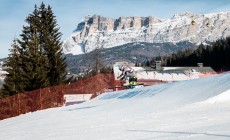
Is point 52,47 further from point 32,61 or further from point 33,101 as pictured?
point 33,101

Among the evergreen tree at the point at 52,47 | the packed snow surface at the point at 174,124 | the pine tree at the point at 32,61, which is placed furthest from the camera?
the evergreen tree at the point at 52,47

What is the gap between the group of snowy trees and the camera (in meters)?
41.6

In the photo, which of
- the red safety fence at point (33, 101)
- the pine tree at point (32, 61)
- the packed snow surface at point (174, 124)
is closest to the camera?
the packed snow surface at point (174, 124)

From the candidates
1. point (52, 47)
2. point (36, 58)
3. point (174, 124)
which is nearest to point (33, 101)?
point (36, 58)

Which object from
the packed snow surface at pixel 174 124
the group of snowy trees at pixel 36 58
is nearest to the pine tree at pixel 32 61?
the group of snowy trees at pixel 36 58

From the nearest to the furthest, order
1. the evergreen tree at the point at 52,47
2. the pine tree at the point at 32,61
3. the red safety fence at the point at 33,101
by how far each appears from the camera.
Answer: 1. the red safety fence at the point at 33,101
2. the pine tree at the point at 32,61
3. the evergreen tree at the point at 52,47

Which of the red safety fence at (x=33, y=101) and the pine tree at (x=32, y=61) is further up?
the pine tree at (x=32, y=61)

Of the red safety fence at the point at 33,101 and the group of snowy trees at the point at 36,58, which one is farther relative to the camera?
the group of snowy trees at the point at 36,58

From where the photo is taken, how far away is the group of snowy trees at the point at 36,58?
41625 millimetres

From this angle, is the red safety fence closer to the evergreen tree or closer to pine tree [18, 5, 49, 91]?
pine tree [18, 5, 49, 91]

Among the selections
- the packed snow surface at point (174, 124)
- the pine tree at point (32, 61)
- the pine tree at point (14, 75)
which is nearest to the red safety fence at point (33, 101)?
the pine tree at point (32, 61)

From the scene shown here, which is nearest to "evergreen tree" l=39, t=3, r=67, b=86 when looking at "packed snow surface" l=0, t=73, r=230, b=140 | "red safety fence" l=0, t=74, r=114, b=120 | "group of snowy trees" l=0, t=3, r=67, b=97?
"group of snowy trees" l=0, t=3, r=67, b=97

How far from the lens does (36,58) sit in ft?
139

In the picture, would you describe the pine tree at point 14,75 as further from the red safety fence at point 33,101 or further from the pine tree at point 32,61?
the red safety fence at point 33,101
